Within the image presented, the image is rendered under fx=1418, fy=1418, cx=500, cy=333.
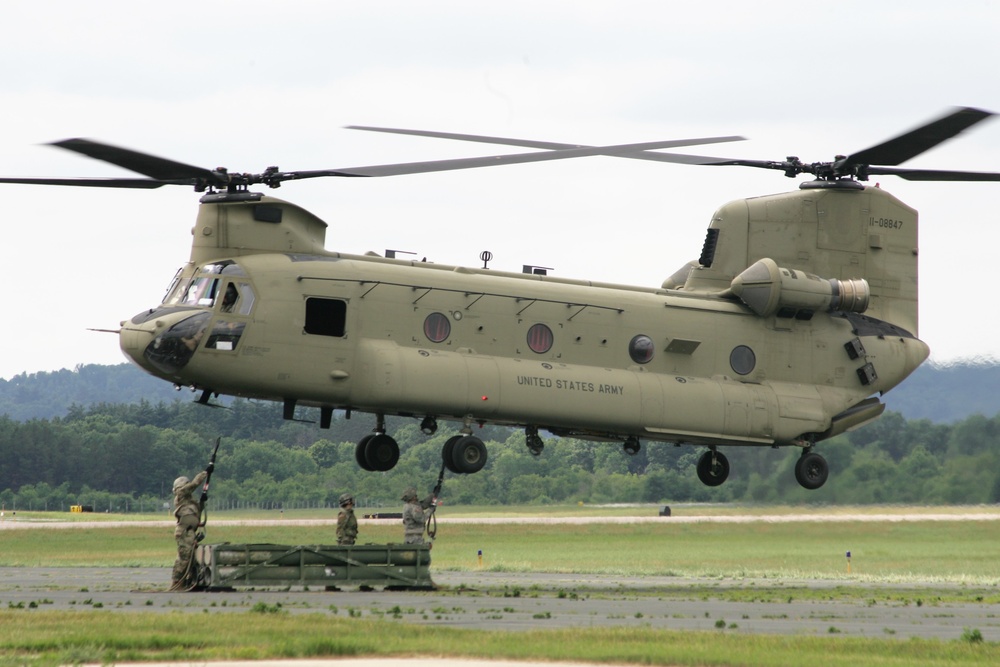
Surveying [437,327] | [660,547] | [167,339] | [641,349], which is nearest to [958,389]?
[660,547]

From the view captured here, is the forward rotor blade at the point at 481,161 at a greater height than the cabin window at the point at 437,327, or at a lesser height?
greater

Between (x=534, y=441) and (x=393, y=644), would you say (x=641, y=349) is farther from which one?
(x=393, y=644)

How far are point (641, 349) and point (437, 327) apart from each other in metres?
4.29

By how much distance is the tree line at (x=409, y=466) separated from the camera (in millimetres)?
40469

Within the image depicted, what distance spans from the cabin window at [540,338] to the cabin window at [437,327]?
1.69 m

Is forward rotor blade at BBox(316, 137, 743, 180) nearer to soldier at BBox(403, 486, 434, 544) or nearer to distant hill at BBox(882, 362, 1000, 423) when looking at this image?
soldier at BBox(403, 486, 434, 544)

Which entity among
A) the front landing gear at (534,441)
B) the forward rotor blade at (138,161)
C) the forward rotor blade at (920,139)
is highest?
the forward rotor blade at (920,139)

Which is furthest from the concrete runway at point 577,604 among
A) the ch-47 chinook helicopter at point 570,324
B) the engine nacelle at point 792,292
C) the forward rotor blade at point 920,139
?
the forward rotor blade at point 920,139

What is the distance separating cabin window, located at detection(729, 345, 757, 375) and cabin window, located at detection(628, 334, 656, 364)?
202 centimetres

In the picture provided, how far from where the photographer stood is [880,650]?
17844 millimetres

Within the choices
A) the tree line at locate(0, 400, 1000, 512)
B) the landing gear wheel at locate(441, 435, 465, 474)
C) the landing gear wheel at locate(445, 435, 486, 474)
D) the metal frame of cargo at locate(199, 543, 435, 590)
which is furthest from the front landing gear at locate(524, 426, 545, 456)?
the tree line at locate(0, 400, 1000, 512)

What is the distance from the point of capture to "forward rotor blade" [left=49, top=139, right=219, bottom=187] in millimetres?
23188

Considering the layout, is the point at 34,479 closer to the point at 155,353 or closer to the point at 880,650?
the point at 155,353

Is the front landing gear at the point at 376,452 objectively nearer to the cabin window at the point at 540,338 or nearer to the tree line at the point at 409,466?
the cabin window at the point at 540,338
